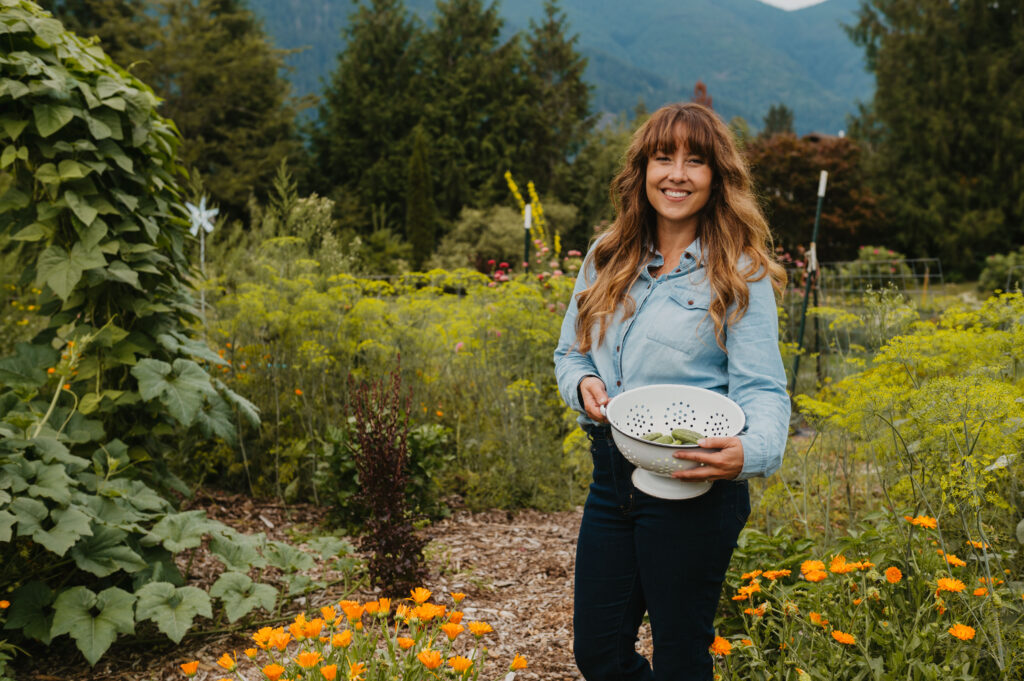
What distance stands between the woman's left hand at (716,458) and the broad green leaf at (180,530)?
1.59 metres

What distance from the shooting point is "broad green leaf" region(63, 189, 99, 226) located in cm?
231

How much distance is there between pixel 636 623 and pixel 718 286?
29.6 inches

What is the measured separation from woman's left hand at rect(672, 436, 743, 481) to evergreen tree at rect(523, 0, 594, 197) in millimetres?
23978

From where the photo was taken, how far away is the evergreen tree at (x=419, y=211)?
742 inches

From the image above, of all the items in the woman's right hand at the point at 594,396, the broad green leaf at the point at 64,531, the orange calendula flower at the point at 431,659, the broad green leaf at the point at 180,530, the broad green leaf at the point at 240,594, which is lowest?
the broad green leaf at the point at 240,594

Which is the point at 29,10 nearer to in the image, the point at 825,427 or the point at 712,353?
the point at 712,353

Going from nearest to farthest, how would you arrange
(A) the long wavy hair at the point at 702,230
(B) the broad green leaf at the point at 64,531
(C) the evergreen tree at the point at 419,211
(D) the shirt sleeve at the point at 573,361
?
1. (A) the long wavy hair at the point at 702,230
2. (D) the shirt sleeve at the point at 573,361
3. (B) the broad green leaf at the point at 64,531
4. (C) the evergreen tree at the point at 419,211

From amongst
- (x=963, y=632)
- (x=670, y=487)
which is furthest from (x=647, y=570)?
(x=963, y=632)

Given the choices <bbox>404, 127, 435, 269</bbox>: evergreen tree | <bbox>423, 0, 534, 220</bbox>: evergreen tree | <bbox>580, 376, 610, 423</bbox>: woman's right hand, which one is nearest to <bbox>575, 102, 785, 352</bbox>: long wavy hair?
<bbox>580, 376, 610, 423</bbox>: woman's right hand

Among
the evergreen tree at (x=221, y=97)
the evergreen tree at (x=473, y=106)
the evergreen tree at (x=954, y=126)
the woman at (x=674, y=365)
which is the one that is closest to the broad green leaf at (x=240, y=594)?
the woman at (x=674, y=365)

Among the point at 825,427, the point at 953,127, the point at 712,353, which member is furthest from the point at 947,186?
the point at 712,353

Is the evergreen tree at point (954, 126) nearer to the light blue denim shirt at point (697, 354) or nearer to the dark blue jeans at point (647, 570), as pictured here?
the light blue denim shirt at point (697, 354)

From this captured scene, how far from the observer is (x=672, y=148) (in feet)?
5.10

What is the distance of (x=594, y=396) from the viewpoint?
156cm
